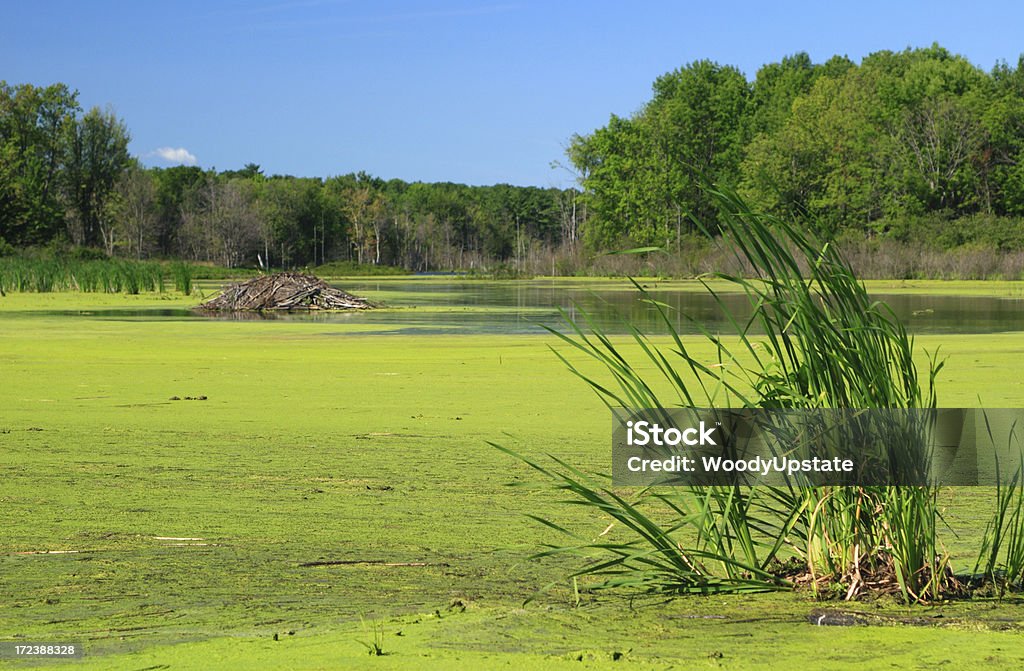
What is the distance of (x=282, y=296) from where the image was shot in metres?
24.4

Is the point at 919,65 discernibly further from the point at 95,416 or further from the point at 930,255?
the point at 95,416

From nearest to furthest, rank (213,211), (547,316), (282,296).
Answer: (547,316) → (282,296) → (213,211)

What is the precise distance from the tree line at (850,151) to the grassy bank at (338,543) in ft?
136

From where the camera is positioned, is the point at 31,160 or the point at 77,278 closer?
the point at 77,278

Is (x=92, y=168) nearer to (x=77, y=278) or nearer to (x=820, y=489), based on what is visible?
(x=77, y=278)

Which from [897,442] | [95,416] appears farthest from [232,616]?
[95,416]

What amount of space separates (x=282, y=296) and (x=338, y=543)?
20824 millimetres

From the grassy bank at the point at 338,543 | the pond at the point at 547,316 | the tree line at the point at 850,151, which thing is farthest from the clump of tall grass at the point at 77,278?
the tree line at the point at 850,151

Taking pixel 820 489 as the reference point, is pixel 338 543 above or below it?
below

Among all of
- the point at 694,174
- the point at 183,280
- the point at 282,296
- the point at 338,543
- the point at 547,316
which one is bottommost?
the point at 338,543

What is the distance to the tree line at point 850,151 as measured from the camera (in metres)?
55.1

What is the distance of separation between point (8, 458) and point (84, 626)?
122 inches

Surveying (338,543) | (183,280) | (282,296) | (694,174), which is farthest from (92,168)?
(338,543)

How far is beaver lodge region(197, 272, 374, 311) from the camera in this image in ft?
79.7
